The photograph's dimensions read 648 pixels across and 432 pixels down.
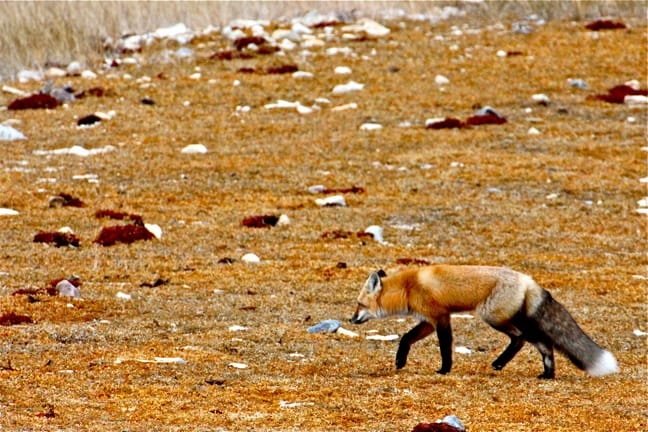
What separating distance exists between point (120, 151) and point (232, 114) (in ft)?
14.4

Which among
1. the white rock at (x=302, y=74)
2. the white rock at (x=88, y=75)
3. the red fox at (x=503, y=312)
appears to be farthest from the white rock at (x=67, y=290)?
the white rock at (x=88, y=75)

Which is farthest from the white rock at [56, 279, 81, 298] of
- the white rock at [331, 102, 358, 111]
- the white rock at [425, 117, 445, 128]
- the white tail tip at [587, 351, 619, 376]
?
the white rock at [331, 102, 358, 111]

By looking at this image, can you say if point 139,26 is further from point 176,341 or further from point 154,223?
point 176,341

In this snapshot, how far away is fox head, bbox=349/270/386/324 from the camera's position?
11156mm

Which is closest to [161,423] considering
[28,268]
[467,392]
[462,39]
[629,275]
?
[467,392]

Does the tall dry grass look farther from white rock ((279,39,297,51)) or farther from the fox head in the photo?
the fox head

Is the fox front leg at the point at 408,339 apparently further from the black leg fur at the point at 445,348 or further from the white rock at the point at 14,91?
the white rock at the point at 14,91

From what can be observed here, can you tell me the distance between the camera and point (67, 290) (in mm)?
13258

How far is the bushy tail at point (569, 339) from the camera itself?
33.7ft

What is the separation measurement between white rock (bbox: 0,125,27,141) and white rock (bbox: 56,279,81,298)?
12.2m

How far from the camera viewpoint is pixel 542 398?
31.5ft

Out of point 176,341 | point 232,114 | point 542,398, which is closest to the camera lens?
point 542,398

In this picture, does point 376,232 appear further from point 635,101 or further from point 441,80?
point 441,80

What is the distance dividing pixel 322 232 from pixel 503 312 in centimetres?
759
